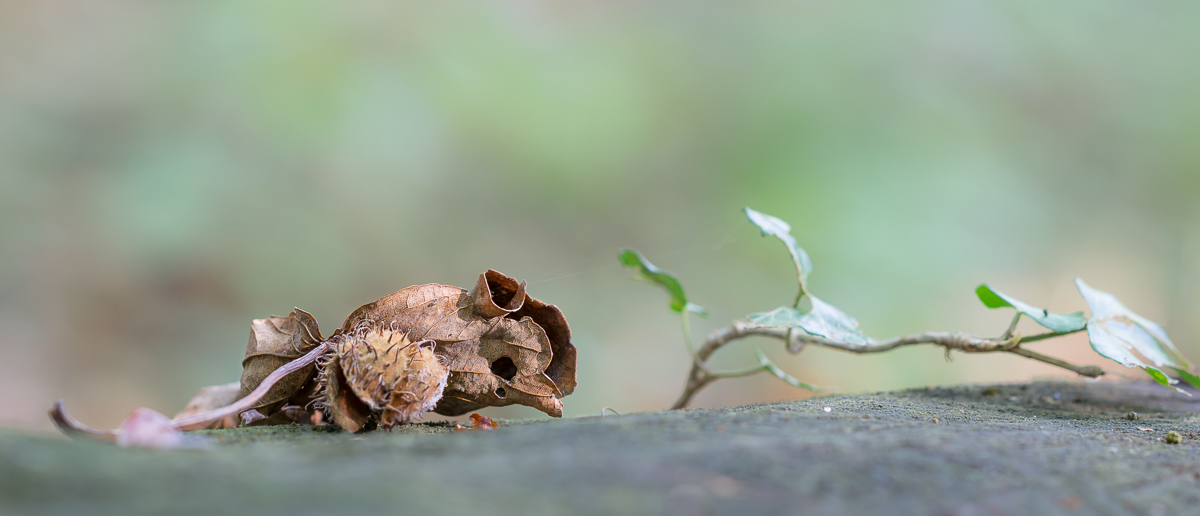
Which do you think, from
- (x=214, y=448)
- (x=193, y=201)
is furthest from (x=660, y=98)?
(x=214, y=448)

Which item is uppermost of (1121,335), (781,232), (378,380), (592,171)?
(592,171)

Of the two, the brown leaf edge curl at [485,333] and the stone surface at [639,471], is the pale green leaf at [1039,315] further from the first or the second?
the brown leaf edge curl at [485,333]

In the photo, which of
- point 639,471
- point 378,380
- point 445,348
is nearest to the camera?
point 639,471

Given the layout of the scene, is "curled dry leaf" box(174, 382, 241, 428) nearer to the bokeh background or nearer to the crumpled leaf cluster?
the crumpled leaf cluster

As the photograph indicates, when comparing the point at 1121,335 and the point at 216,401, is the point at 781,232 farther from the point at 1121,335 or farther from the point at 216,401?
the point at 216,401

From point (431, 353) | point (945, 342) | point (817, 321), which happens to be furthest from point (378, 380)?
point (945, 342)

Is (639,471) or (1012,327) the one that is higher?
(1012,327)
